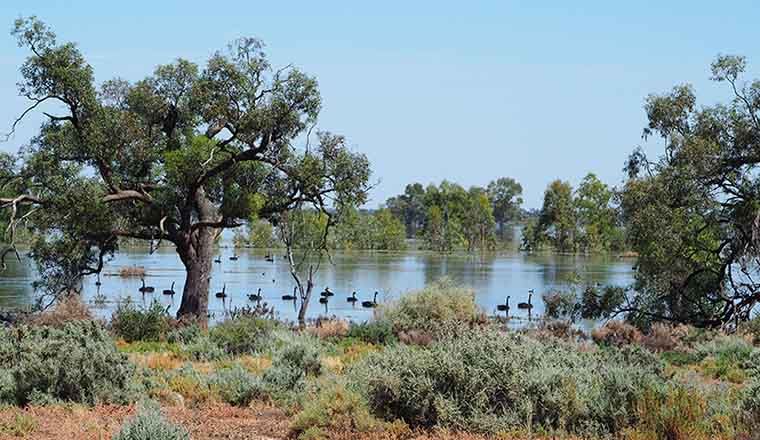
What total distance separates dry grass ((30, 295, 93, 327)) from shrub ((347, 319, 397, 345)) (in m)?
6.62

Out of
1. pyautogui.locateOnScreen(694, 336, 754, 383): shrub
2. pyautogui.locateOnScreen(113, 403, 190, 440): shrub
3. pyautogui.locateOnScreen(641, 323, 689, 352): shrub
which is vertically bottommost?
pyautogui.locateOnScreen(641, 323, 689, 352): shrub

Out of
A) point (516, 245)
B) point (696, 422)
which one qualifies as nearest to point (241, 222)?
point (696, 422)

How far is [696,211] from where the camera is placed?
78.7 feet

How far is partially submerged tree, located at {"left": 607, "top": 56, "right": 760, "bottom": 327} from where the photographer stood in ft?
74.6

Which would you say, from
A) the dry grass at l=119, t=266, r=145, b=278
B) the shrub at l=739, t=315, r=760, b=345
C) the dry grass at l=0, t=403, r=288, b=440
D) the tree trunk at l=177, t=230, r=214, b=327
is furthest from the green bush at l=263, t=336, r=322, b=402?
the dry grass at l=119, t=266, r=145, b=278

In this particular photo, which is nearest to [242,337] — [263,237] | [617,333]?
[617,333]

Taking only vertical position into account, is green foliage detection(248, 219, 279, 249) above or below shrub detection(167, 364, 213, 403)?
above

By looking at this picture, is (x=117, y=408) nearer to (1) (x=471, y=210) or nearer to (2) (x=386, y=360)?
(2) (x=386, y=360)

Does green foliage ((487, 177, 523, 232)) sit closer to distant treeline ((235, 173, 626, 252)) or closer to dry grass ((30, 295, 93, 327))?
distant treeline ((235, 173, 626, 252))

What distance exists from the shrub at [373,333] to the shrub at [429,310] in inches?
22.0

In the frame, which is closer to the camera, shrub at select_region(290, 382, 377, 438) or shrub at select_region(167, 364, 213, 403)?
shrub at select_region(290, 382, 377, 438)

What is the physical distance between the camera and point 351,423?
30.2 ft

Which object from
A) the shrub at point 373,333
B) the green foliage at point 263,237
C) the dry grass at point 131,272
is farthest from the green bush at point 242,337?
the green foliage at point 263,237

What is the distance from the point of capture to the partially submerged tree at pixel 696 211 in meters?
22.7
